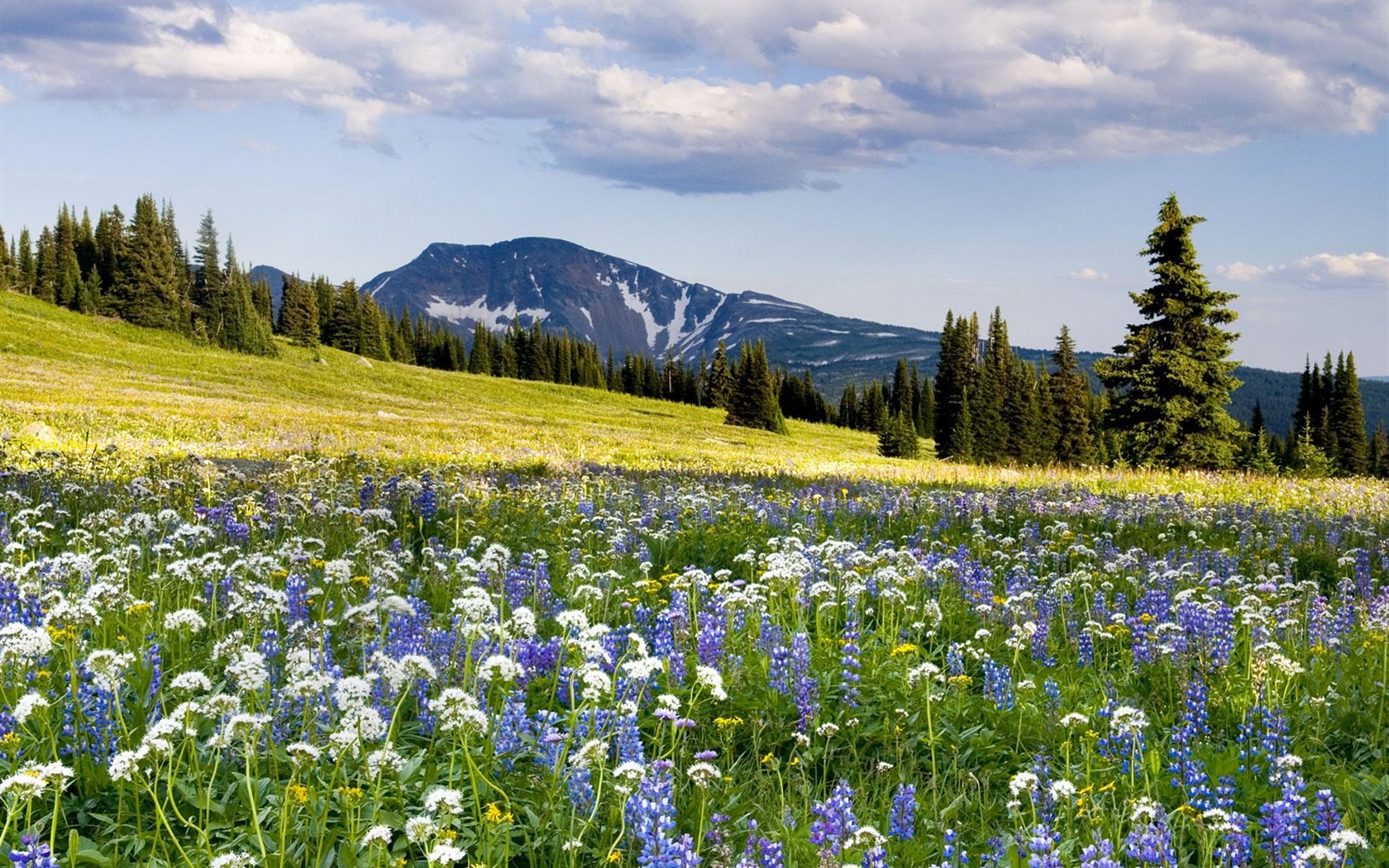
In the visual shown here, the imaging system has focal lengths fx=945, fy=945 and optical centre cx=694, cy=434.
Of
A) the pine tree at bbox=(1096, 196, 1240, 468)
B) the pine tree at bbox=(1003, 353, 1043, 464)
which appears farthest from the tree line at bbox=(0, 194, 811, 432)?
the pine tree at bbox=(1096, 196, 1240, 468)

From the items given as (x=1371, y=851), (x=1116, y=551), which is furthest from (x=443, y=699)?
(x=1116, y=551)

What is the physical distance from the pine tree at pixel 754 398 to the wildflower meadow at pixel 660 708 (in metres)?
84.9

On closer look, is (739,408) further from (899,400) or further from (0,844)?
(0,844)

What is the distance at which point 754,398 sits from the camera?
96.5m

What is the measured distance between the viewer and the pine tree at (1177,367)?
136 ft

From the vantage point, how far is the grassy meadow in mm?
3908

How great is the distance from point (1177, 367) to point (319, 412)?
3922cm

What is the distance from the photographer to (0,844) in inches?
143

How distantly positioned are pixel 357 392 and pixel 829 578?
63.6 metres

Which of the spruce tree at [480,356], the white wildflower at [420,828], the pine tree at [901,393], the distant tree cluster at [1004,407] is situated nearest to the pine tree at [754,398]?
the distant tree cluster at [1004,407]

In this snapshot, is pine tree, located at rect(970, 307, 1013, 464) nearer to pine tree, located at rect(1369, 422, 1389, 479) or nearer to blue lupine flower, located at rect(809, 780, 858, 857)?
pine tree, located at rect(1369, 422, 1389, 479)

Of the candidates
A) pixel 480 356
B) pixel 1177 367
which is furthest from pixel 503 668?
pixel 480 356

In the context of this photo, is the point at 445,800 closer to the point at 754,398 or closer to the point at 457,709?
the point at 457,709

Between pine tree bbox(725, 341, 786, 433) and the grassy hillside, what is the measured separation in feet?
10.5
